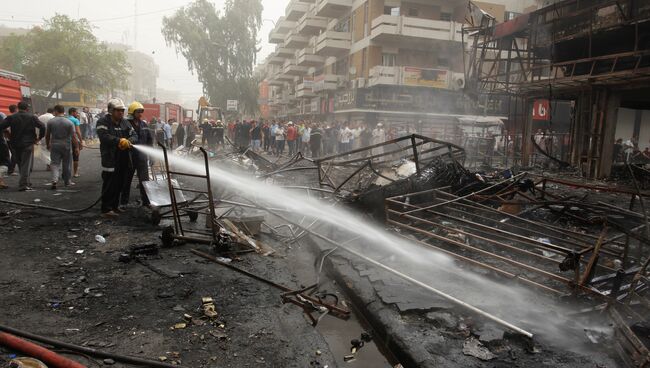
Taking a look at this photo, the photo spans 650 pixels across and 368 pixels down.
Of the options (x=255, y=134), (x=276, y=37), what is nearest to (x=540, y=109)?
(x=255, y=134)

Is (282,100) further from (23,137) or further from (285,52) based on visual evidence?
(23,137)

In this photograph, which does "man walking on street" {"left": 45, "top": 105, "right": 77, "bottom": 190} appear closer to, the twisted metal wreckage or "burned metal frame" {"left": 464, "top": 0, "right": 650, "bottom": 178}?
the twisted metal wreckage

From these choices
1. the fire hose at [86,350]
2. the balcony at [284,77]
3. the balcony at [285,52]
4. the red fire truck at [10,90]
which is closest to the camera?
the fire hose at [86,350]

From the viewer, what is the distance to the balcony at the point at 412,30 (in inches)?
997

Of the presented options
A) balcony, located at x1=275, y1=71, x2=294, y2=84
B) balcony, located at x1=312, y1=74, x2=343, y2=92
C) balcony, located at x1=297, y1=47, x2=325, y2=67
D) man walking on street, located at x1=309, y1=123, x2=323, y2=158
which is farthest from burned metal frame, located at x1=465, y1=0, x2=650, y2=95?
balcony, located at x1=275, y1=71, x2=294, y2=84

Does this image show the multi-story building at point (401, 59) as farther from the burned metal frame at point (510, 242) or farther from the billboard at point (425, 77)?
the burned metal frame at point (510, 242)

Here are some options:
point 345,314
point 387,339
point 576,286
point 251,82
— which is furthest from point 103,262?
point 251,82

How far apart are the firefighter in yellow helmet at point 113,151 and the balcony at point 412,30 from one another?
22.2 m

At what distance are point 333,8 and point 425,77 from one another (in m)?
13.1

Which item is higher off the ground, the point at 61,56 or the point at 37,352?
the point at 61,56

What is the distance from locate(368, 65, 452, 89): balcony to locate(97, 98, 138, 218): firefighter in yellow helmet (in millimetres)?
21071

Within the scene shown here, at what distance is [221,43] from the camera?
1666 inches

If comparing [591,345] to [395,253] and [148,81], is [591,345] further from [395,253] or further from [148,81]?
[148,81]

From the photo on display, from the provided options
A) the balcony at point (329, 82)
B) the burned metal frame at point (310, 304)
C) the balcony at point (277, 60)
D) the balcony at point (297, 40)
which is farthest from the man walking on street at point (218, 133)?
the balcony at point (277, 60)
